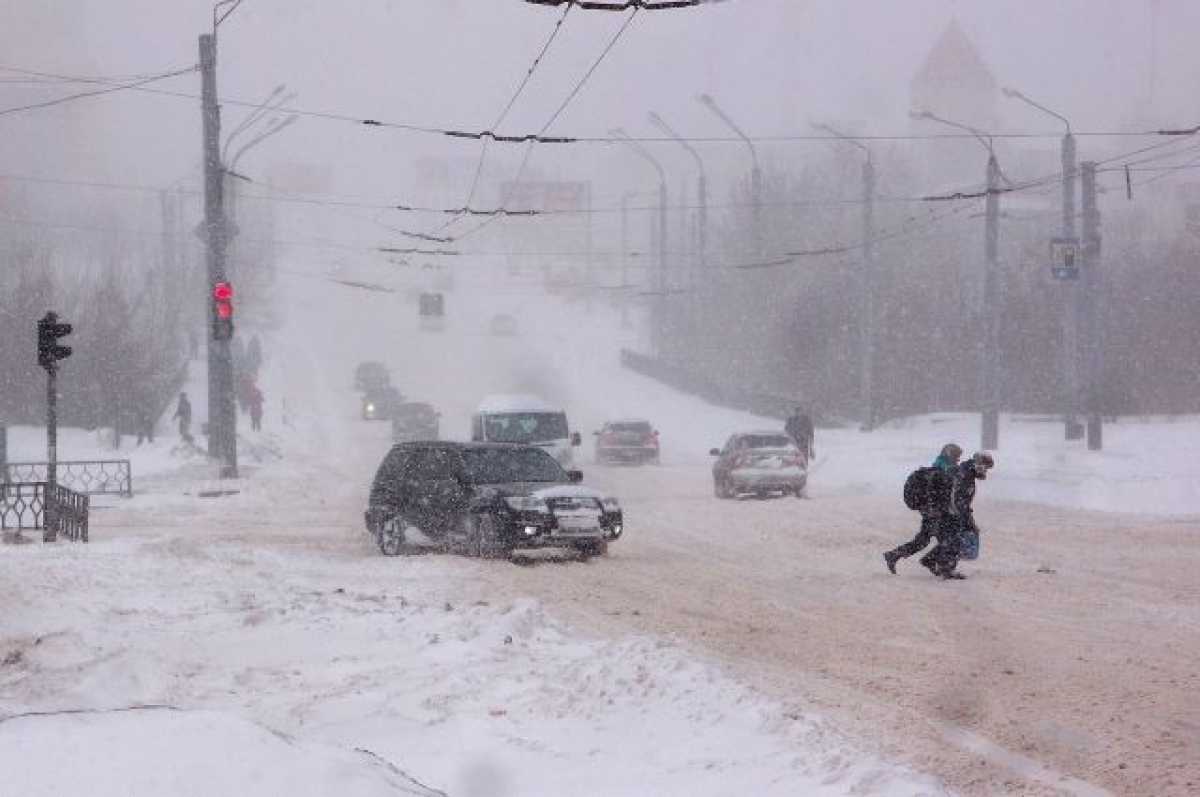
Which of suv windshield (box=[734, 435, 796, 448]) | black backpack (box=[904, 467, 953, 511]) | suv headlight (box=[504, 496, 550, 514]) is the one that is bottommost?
suv headlight (box=[504, 496, 550, 514])

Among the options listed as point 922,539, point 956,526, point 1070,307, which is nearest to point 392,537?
point 922,539

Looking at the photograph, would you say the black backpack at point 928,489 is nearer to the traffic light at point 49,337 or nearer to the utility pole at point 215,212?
the traffic light at point 49,337

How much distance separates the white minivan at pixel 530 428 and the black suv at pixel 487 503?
12989 mm

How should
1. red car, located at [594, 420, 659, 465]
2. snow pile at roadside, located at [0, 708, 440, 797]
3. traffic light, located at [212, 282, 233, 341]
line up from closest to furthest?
snow pile at roadside, located at [0, 708, 440, 797] < traffic light, located at [212, 282, 233, 341] < red car, located at [594, 420, 659, 465]

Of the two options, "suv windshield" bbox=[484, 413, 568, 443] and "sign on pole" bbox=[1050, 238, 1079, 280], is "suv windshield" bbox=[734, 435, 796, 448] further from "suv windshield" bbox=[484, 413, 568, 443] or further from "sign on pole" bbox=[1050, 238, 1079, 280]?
"sign on pole" bbox=[1050, 238, 1079, 280]

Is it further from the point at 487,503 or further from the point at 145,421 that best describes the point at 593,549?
the point at 145,421

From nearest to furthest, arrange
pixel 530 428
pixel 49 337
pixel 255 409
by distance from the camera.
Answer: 1. pixel 49 337
2. pixel 530 428
3. pixel 255 409

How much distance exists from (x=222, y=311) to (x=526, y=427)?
8084mm

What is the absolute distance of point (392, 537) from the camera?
2095cm

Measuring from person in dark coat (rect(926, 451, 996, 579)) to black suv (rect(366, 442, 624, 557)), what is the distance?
433 centimetres

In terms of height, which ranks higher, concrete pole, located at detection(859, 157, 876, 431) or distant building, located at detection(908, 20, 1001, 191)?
distant building, located at detection(908, 20, 1001, 191)

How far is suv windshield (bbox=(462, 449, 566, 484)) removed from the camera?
66.5ft

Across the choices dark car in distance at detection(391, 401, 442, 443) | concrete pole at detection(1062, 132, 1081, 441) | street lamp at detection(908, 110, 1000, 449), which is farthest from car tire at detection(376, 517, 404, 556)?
dark car in distance at detection(391, 401, 442, 443)

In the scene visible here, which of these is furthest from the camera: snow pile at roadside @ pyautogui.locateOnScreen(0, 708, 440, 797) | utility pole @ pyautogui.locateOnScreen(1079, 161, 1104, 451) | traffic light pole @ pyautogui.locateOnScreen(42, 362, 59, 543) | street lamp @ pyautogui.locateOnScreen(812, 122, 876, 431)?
street lamp @ pyautogui.locateOnScreen(812, 122, 876, 431)
